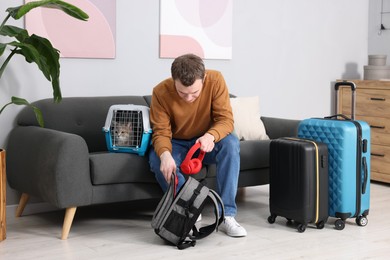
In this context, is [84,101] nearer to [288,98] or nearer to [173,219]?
[173,219]

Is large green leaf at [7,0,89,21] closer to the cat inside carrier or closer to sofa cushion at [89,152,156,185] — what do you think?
the cat inside carrier

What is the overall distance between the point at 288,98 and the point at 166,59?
1.18 metres

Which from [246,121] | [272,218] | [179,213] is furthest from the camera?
[246,121]

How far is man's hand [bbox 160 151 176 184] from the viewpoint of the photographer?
3162 mm

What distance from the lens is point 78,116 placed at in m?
3.78

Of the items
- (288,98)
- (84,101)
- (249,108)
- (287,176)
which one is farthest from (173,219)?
(288,98)

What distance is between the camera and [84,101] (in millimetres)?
3830

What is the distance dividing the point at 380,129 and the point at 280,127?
101 cm

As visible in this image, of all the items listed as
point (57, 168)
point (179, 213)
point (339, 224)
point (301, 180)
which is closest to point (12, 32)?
point (57, 168)

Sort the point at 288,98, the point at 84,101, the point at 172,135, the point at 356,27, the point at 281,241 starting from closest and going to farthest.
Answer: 1. the point at 281,241
2. the point at 172,135
3. the point at 84,101
4. the point at 288,98
5. the point at 356,27

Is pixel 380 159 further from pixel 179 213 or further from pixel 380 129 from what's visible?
pixel 179 213

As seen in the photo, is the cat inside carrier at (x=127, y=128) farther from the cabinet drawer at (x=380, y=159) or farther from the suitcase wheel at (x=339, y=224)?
the cabinet drawer at (x=380, y=159)

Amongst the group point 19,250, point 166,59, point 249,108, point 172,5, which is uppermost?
point 172,5

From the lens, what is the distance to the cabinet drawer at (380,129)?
477 cm
